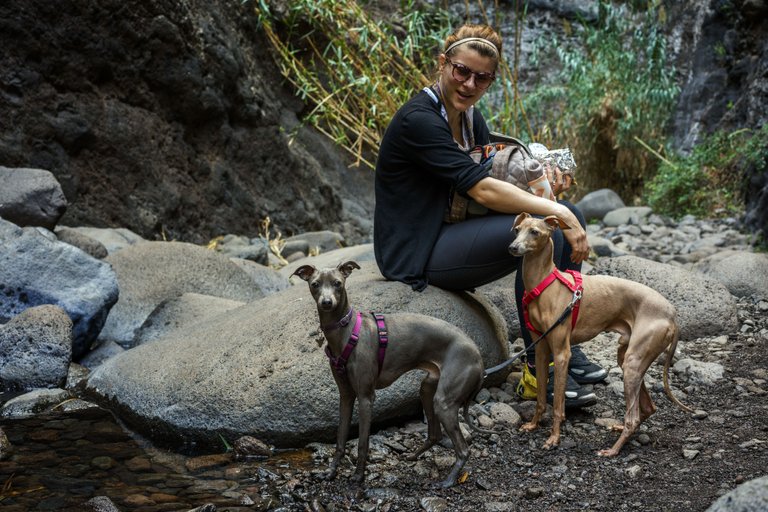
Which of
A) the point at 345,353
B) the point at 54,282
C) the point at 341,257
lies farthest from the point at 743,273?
the point at 54,282

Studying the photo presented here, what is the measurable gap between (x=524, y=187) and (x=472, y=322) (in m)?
0.84

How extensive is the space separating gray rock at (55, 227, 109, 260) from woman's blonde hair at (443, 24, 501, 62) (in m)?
3.90

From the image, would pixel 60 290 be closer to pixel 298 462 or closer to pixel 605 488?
pixel 298 462

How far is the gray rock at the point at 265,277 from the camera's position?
7.13 metres

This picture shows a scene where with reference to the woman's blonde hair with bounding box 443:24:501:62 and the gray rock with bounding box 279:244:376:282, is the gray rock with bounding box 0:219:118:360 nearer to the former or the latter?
the gray rock with bounding box 279:244:376:282

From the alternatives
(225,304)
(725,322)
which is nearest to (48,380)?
(225,304)

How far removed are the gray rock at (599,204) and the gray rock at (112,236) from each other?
6485 millimetres

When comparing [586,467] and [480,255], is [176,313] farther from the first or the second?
[586,467]

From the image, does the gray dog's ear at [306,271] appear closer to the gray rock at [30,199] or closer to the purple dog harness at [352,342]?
the purple dog harness at [352,342]

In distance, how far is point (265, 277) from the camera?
725 cm

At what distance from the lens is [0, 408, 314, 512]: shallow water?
11.2 ft

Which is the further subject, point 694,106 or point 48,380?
point 694,106

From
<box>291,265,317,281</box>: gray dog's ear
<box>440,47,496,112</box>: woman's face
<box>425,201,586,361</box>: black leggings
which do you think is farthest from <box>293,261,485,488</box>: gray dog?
<box>440,47,496,112</box>: woman's face

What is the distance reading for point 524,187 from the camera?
410 centimetres
